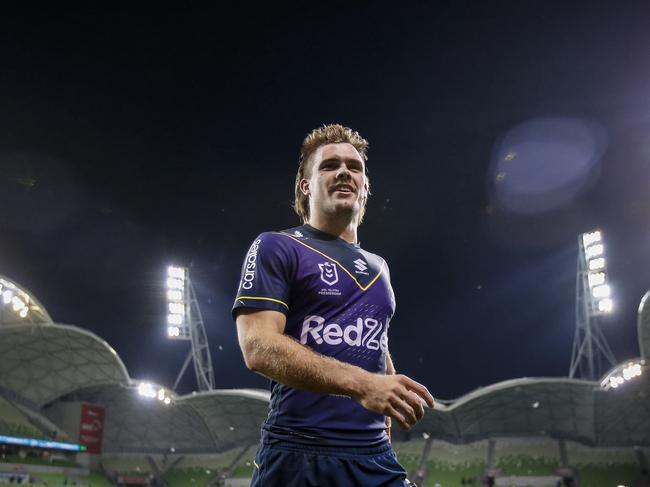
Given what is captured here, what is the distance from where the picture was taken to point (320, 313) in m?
2.78

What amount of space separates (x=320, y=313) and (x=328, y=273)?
0.72 feet

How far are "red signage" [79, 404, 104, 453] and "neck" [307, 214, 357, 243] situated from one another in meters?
55.0

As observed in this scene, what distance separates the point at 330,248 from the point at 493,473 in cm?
4895

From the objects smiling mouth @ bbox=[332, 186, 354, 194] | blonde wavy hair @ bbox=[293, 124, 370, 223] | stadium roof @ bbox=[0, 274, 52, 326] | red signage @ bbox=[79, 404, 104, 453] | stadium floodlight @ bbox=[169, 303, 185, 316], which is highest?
stadium floodlight @ bbox=[169, 303, 185, 316]

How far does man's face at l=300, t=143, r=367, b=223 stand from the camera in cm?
324

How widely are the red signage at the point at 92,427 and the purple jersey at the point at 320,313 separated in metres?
55.2

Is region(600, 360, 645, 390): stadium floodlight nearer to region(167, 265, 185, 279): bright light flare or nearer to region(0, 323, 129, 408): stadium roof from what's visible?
region(167, 265, 185, 279): bright light flare

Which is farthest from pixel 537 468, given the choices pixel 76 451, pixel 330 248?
pixel 330 248

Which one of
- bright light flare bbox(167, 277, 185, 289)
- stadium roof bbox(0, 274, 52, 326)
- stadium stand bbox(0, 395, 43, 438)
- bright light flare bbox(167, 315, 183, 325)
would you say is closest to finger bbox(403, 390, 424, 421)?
stadium roof bbox(0, 274, 52, 326)

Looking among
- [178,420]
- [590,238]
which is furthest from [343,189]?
[178,420]

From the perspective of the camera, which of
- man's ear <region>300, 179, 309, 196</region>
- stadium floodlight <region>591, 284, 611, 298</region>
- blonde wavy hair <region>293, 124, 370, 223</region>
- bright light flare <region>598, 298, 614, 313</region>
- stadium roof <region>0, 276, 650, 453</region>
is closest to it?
blonde wavy hair <region>293, 124, 370, 223</region>

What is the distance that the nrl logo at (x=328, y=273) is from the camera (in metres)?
2.85

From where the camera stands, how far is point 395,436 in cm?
5656

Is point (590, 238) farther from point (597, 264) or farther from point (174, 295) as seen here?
point (174, 295)
